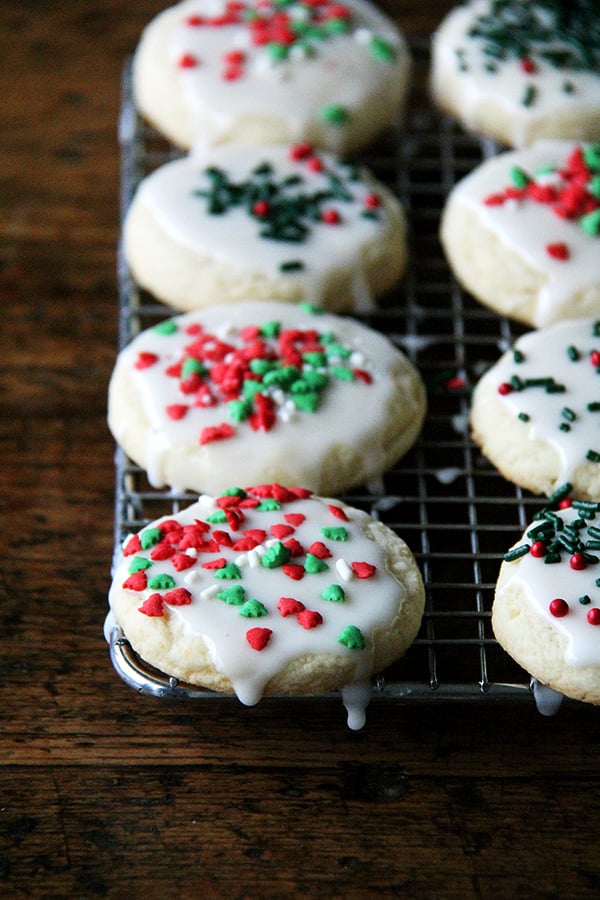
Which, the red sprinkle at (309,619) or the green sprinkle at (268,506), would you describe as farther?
the green sprinkle at (268,506)

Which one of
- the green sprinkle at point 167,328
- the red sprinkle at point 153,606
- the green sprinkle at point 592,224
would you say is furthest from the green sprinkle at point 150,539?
the green sprinkle at point 592,224

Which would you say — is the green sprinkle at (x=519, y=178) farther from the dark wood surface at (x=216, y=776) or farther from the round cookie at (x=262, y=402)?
the dark wood surface at (x=216, y=776)

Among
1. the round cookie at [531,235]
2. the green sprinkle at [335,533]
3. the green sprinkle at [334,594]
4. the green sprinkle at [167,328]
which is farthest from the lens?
the round cookie at [531,235]

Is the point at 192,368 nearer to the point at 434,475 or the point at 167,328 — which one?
the point at 167,328

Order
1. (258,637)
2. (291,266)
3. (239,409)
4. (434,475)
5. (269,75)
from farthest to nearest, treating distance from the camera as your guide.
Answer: (269,75)
(291,266)
(434,475)
(239,409)
(258,637)

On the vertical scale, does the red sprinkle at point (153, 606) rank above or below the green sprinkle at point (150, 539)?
above

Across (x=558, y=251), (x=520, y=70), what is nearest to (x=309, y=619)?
(x=558, y=251)

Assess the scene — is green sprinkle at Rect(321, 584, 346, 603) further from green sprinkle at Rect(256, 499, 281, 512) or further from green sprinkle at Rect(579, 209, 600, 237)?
green sprinkle at Rect(579, 209, 600, 237)
